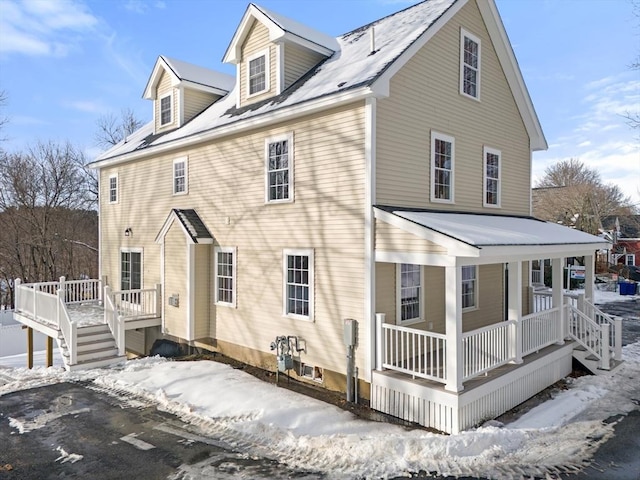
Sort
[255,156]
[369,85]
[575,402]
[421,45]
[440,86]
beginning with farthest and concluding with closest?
1. [255,156]
2. [440,86]
3. [421,45]
4. [575,402]
5. [369,85]

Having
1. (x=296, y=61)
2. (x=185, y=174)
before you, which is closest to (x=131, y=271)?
(x=185, y=174)

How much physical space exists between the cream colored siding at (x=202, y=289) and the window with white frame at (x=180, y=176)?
90.4 inches

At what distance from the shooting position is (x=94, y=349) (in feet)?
40.3

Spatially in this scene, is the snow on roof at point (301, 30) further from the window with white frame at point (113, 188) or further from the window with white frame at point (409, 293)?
the window with white frame at point (113, 188)

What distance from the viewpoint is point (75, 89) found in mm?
21516

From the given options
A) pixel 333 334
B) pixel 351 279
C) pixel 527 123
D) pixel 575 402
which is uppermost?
pixel 527 123

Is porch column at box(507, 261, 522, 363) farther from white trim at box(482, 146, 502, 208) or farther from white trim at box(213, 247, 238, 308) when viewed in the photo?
white trim at box(213, 247, 238, 308)

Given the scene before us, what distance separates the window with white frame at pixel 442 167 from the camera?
1012cm

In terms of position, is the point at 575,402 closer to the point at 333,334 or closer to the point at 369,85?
the point at 333,334

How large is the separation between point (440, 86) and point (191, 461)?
370 inches

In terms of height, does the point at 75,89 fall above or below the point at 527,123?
above

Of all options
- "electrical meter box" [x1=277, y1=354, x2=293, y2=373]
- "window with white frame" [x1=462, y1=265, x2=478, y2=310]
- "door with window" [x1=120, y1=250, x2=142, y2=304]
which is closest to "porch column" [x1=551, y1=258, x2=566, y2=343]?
"window with white frame" [x1=462, y1=265, x2=478, y2=310]

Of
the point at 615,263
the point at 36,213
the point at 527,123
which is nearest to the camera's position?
the point at 527,123

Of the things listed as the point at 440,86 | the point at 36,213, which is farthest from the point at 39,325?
the point at 36,213
